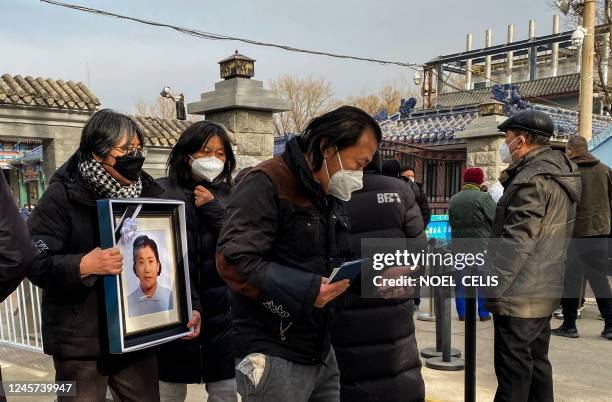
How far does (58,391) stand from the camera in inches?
83.9

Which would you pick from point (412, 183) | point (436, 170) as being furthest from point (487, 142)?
point (412, 183)

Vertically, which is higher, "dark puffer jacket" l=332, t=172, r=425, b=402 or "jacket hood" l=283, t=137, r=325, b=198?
"jacket hood" l=283, t=137, r=325, b=198

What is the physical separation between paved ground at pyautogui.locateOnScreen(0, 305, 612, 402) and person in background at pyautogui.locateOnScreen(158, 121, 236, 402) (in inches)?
56.7

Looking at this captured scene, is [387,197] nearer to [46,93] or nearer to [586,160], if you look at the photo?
[586,160]

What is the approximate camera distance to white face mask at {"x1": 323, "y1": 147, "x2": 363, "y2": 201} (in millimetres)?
1911

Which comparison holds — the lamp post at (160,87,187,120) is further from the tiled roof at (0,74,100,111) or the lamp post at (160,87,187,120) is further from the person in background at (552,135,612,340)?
the person in background at (552,135,612,340)

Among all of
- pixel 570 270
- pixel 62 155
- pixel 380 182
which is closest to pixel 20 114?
pixel 62 155

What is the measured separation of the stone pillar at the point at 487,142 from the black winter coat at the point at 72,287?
8267mm

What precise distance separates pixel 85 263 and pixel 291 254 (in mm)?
789

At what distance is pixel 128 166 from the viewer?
7.21ft

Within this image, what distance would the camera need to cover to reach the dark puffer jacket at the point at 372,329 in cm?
246

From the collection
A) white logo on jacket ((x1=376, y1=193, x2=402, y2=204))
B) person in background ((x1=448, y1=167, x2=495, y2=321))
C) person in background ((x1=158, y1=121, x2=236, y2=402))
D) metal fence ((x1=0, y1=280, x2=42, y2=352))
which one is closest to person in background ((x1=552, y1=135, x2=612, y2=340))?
person in background ((x1=448, y1=167, x2=495, y2=321))

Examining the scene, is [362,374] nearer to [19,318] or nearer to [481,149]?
[19,318]

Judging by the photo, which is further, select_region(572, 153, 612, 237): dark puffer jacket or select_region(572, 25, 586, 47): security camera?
select_region(572, 25, 586, 47): security camera
